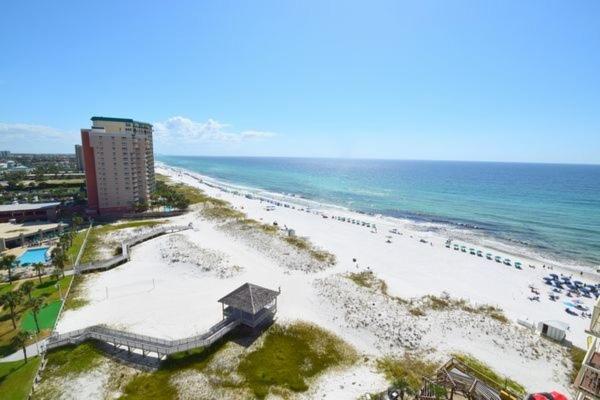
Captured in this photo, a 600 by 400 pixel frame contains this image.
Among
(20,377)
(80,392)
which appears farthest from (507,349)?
(20,377)

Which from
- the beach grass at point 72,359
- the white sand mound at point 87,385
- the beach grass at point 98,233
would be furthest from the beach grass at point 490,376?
the beach grass at point 98,233

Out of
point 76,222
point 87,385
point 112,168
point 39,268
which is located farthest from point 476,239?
point 112,168

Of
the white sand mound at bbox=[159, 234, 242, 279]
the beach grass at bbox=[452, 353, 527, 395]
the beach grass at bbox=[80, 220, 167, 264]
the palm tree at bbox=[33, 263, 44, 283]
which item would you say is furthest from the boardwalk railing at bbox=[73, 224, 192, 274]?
the beach grass at bbox=[452, 353, 527, 395]

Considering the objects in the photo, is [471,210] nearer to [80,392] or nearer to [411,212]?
[411,212]

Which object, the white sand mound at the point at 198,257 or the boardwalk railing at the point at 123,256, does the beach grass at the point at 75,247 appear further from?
the white sand mound at the point at 198,257

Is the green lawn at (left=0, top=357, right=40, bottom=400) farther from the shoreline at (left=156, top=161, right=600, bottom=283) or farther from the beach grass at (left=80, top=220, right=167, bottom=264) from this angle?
the shoreline at (left=156, top=161, right=600, bottom=283)

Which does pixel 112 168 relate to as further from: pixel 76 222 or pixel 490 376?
pixel 490 376
